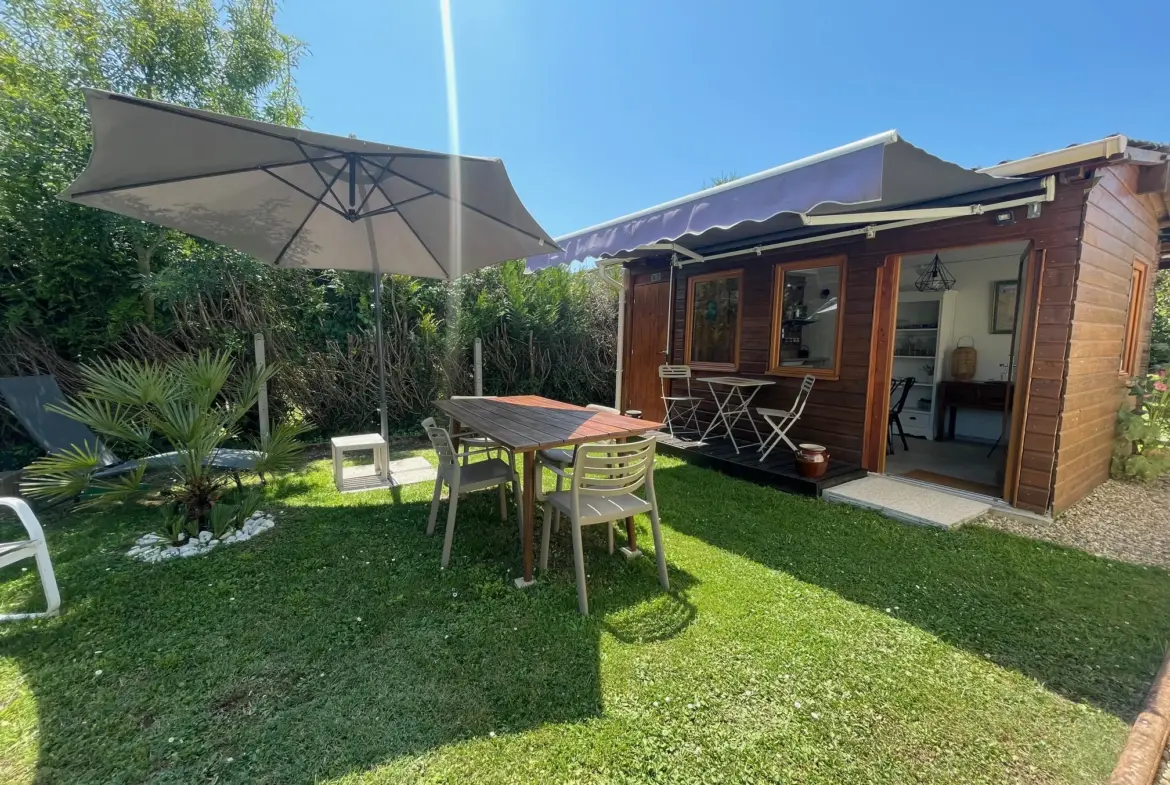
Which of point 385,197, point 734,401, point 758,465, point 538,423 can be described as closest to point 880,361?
point 758,465

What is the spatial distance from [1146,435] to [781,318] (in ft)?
A: 12.7

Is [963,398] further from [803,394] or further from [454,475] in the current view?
[454,475]

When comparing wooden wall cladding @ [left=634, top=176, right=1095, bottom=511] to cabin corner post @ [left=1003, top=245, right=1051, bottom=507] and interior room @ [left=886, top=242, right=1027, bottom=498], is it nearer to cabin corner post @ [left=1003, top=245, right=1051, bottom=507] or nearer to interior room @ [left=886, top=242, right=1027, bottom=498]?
cabin corner post @ [left=1003, top=245, right=1051, bottom=507]

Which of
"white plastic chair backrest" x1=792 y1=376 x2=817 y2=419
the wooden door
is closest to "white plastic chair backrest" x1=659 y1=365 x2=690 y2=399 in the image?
the wooden door

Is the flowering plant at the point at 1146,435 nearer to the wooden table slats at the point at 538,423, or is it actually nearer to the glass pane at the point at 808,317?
the glass pane at the point at 808,317

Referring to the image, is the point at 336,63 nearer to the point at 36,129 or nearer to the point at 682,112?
the point at 36,129

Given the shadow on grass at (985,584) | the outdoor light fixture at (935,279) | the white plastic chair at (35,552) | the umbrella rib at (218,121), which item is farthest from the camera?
the outdoor light fixture at (935,279)

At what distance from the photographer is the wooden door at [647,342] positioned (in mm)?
6742

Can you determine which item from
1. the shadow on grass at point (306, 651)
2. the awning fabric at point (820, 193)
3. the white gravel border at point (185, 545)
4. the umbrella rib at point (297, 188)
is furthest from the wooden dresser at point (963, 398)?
the white gravel border at point (185, 545)

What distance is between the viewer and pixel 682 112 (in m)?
9.34

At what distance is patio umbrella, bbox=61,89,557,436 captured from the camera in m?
2.62

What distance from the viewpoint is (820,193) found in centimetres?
264

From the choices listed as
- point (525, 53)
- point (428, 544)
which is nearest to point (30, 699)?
point (428, 544)

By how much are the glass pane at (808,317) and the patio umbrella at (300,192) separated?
9.65 ft
